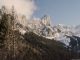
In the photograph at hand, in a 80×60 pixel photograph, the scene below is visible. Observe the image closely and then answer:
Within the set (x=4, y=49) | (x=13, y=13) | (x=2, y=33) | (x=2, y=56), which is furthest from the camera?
(x=2, y=56)

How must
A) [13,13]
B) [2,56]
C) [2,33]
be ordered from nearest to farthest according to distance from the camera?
[13,13] < [2,33] < [2,56]

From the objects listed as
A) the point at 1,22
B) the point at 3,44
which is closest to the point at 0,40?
the point at 3,44

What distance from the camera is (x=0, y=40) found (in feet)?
139

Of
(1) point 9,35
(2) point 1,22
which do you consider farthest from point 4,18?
(1) point 9,35

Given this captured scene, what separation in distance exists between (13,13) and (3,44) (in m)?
8.45

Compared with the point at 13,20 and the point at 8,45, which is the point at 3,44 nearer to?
the point at 8,45

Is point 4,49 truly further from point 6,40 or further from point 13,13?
point 13,13

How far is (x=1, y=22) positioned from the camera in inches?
1700

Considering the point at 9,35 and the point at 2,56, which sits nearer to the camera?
the point at 9,35

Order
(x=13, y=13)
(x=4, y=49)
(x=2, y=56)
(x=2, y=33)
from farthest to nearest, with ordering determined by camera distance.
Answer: (x=2, y=56) < (x=4, y=49) < (x=2, y=33) < (x=13, y=13)

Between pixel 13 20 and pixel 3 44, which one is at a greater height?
pixel 13 20

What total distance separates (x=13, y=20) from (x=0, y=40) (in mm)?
7262

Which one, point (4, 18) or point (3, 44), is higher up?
point (4, 18)

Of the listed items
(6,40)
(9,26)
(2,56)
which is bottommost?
(2,56)
